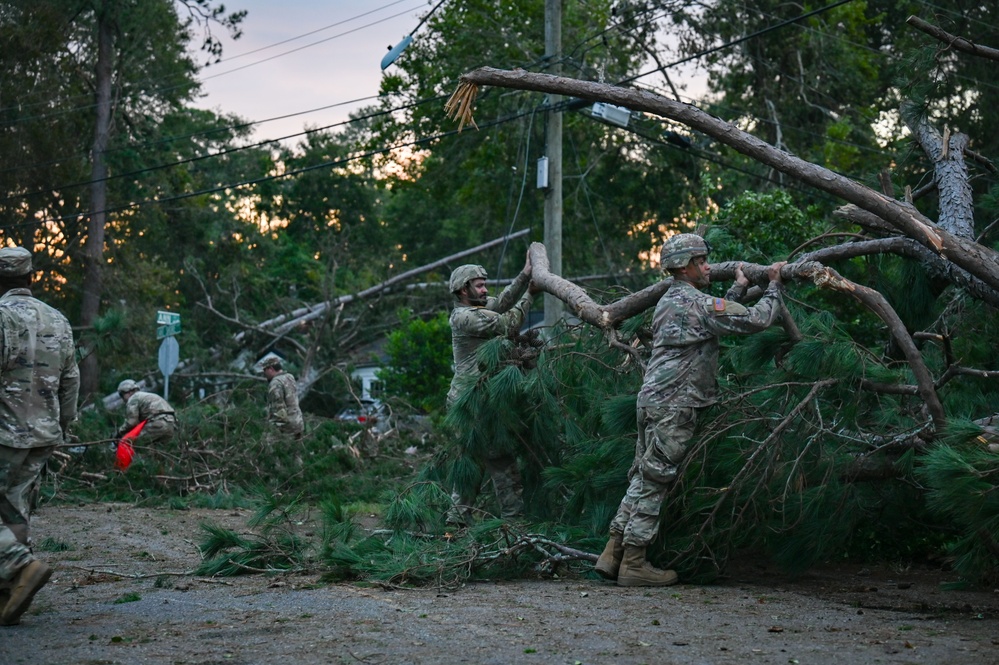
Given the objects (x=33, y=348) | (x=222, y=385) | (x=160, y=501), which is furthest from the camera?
(x=222, y=385)

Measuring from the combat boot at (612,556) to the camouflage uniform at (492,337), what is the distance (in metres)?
1.30

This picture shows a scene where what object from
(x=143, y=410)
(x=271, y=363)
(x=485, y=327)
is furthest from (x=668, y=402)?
(x=271, y=363)

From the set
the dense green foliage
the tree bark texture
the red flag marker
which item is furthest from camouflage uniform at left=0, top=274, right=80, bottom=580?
the dense green foliage

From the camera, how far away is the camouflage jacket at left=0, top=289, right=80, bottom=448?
18.3 ft

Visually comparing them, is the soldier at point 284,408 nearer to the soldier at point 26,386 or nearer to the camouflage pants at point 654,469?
the soldier at point 26,386

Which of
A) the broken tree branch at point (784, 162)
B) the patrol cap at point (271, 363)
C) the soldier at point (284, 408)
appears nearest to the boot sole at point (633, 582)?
the broken tree branch at point (784, 162)

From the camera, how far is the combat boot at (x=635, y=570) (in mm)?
6016

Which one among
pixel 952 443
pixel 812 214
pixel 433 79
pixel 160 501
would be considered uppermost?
pixel 433 79

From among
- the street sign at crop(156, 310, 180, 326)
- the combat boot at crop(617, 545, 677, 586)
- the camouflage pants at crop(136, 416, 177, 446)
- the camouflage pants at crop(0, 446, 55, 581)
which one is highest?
the street sign at crop(156, 310, 180, 326)

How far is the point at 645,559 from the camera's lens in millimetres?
6117

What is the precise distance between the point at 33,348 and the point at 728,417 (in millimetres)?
3717

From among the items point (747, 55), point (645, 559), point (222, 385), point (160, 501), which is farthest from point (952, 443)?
point (747, 55)

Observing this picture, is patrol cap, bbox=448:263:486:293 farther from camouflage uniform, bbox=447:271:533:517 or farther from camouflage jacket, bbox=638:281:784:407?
camouflage jacket, bbox=638:281:784:407

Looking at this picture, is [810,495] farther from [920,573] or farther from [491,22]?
[491,22]
